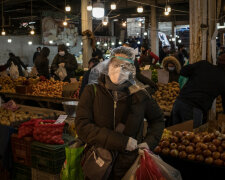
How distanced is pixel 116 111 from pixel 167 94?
5.23m

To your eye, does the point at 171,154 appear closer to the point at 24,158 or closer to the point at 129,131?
the point at 129,131

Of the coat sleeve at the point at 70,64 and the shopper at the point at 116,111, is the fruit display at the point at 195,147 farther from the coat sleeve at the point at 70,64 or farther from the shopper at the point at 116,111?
the coat sleeve at the point at 70,64

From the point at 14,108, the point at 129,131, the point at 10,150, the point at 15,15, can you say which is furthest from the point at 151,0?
the point at 129,131

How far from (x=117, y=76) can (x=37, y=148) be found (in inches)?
74.0

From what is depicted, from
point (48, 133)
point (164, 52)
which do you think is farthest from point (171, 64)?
point (164, 52)

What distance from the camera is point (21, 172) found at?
4.43 metres

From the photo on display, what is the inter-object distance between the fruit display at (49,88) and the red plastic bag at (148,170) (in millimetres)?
6596

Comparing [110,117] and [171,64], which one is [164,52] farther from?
[110,117]

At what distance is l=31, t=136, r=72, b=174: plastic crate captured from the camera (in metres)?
3.86

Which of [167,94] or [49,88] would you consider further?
[49,88]

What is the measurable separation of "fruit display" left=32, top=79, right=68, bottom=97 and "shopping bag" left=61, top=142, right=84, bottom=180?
619 cm

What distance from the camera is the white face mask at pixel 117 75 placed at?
8.88 feet

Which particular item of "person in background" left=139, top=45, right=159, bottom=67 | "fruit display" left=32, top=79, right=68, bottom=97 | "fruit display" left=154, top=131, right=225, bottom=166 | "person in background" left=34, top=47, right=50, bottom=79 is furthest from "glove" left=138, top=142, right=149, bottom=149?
"person in background" left=139, top=45, right=159, bottom=67

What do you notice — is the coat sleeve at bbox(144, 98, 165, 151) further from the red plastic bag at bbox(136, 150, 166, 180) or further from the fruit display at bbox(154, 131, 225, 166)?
the fruit display at bbox(154, 131, 225, 166)
